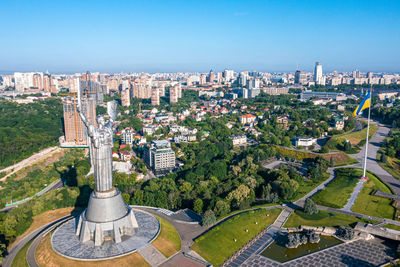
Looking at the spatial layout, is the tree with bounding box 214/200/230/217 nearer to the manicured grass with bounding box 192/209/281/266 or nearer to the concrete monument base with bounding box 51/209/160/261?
the manicured grass with bounding box 192/209/281/266

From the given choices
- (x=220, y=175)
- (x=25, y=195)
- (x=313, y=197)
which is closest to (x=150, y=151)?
(x=220, y=175)

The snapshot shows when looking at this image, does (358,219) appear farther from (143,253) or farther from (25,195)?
(25,195)

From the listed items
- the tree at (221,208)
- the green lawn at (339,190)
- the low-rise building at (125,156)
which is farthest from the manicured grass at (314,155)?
the low-rise building at (125,156)

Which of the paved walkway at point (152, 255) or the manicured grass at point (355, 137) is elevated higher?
the manicured grass at point (355, 137)

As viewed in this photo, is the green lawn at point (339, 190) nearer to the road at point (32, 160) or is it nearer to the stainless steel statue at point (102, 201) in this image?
the stainless steel statue at point (102, 201)

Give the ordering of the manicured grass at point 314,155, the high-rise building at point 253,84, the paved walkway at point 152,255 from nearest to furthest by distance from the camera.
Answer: the paved walkway at point 152,255 < the manicured grass at point 314,155 < the high-rise building at point 253,84

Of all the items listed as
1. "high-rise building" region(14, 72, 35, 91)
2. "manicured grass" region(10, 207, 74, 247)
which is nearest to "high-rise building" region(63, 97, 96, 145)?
"manicured grass" region(10, 207, 74, 247)
